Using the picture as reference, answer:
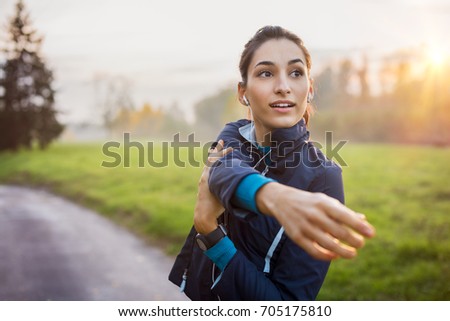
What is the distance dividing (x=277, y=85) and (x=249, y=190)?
1.38ft

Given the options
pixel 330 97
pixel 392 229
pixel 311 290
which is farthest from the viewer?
pixel 330 97

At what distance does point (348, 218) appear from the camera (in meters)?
0.63

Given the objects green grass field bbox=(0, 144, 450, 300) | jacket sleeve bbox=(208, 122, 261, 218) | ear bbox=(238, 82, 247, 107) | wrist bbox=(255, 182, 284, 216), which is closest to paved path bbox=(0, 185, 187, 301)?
green grass field bbox=(0, 144, 450, 300)

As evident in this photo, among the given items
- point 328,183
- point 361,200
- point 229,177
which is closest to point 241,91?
point 328,183

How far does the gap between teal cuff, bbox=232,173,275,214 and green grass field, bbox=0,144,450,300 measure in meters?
2.86

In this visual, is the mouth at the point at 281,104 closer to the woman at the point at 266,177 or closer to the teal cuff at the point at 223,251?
the woman at the point at 266,177

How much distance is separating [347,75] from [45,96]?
8.47 m

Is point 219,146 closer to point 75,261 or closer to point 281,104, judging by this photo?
point 281,104

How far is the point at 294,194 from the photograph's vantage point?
683 millimetres

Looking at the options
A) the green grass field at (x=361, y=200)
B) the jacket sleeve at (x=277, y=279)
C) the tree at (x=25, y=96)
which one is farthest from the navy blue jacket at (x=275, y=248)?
the tree at (x=25, y=96)

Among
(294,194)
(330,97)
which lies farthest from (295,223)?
(330,97)

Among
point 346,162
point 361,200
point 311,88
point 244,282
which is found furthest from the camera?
point 346,162
